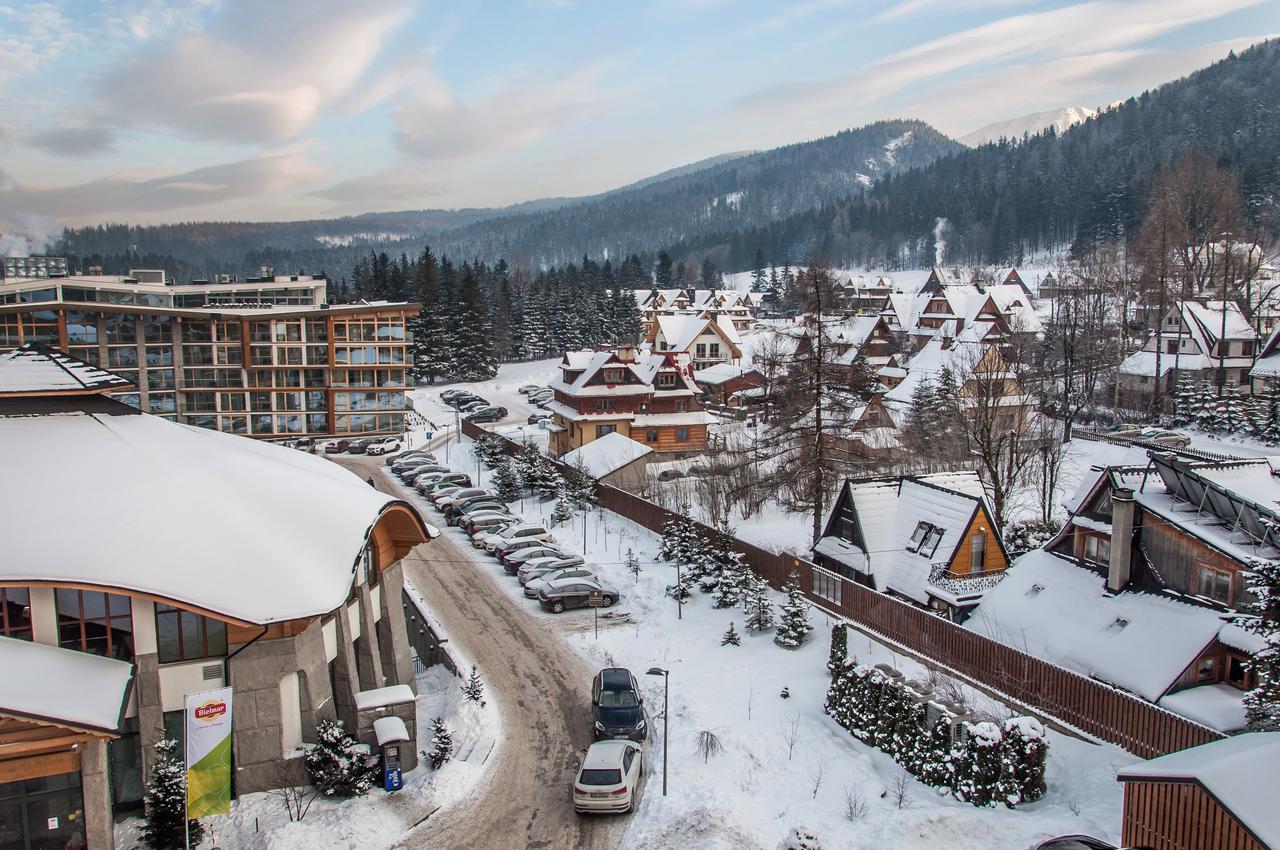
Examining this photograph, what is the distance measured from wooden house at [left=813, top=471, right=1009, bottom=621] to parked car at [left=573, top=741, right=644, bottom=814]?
13.2 meters

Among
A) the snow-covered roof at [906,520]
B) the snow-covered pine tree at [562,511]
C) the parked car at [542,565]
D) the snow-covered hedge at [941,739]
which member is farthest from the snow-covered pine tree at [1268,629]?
the snow-covered pine tree at [562,511]

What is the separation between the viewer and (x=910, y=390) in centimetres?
6394

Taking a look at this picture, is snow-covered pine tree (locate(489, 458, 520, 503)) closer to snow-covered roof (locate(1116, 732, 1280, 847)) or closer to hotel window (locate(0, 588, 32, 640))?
hotel window (locate(0, 588, 32, 640))

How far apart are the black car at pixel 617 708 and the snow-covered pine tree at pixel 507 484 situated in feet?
78.5

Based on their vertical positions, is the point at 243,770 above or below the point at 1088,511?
below

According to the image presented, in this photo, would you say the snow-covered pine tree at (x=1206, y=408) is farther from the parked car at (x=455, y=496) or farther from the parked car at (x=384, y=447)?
the parked car at (x=384, y=447)

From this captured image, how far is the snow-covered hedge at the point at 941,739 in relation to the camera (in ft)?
55.5

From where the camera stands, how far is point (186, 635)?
18.1m

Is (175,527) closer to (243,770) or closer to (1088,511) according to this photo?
(243,770)

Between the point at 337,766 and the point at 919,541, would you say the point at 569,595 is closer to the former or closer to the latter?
the point at 919,541

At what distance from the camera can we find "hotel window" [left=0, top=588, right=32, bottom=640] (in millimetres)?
16719

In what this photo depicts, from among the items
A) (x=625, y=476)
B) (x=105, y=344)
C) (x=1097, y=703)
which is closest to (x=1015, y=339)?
(x=625, y=476)

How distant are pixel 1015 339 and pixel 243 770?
211ft

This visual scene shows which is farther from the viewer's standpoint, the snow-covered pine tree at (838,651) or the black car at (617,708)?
the snow-covered pine tree at (838,651)
